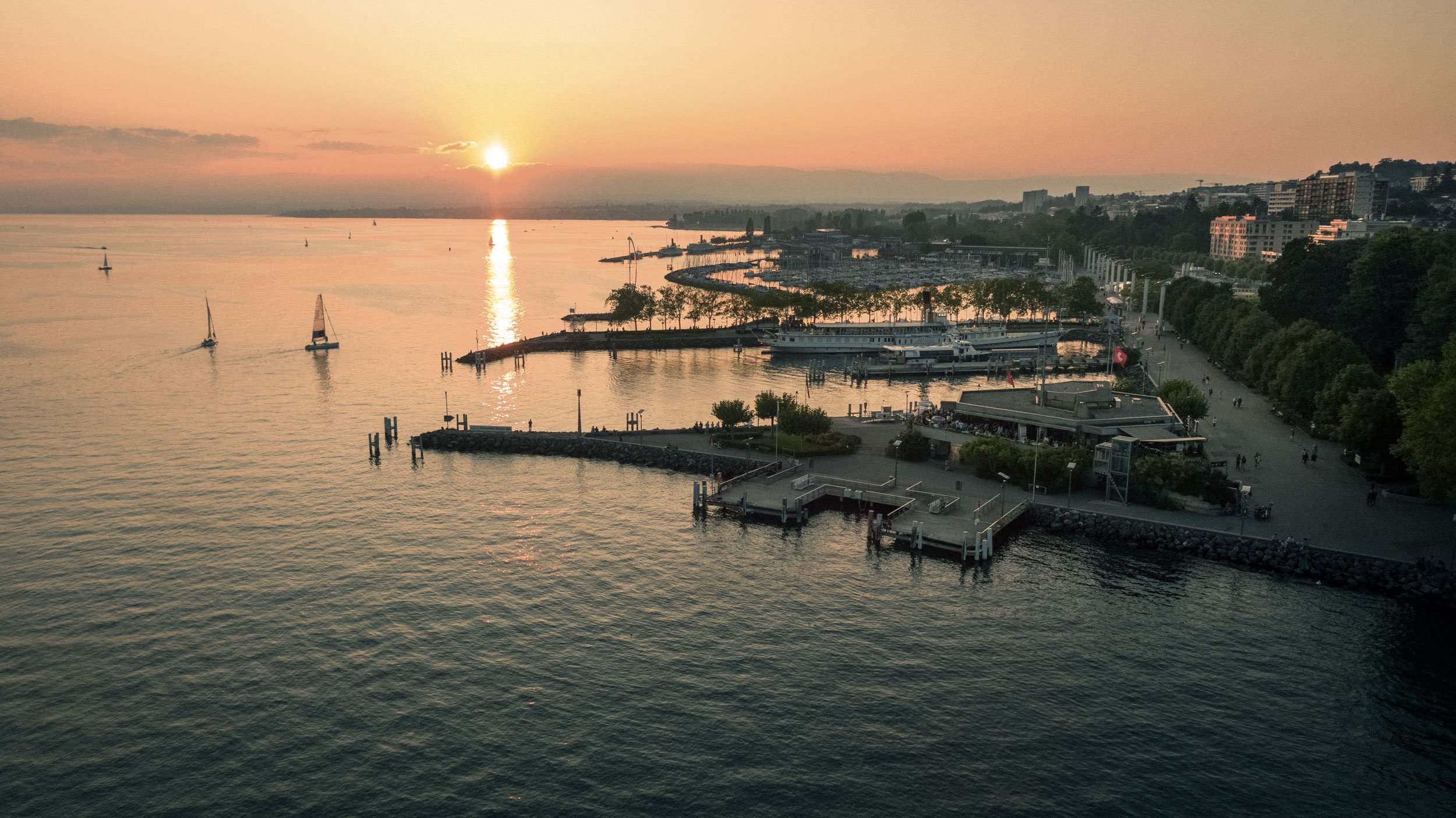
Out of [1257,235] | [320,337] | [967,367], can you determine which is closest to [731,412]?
[967,367]

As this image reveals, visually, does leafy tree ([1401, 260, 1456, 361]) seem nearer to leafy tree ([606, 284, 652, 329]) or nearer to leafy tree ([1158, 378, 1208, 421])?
leafy tree ([1158, 378, 1208, 421])

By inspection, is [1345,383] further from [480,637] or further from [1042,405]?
[480,637]

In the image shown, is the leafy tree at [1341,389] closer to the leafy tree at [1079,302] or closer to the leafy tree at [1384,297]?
the leafy tree at [1384,297]

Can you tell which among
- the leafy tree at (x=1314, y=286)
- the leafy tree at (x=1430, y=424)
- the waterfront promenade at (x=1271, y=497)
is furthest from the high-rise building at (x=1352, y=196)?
the leafy tree at (x=1430, y=424)

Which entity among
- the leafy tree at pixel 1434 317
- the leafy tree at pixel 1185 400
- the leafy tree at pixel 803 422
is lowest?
the leafy tree at pixel 803 422

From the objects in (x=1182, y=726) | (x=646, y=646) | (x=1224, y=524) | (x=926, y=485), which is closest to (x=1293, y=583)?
(x=1224, y=524)

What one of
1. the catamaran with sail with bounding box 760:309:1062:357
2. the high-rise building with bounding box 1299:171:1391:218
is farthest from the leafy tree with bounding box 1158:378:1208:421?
the high-rise building with bounding box 1299:171:1391:218

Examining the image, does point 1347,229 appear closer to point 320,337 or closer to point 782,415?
point 782,415
